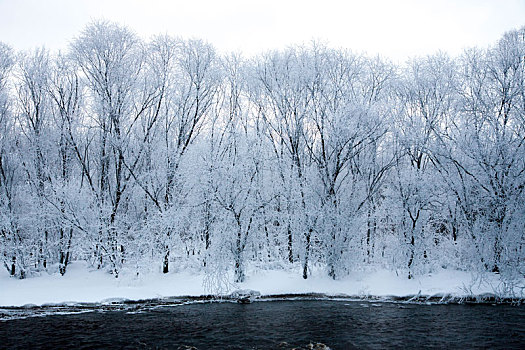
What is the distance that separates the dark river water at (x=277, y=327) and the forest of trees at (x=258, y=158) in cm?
378

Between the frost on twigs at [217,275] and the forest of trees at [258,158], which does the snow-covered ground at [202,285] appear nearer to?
the frost on twigs at [217,275]

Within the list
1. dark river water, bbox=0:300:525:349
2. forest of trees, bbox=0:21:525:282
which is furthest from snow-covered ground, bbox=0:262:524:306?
dark river water, bbox=0:300:525:349

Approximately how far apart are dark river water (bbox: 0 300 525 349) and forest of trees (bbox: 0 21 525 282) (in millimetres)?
3784

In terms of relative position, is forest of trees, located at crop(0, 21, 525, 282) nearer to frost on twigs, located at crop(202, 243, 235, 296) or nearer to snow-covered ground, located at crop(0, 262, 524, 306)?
frost on twigs, located at crop(202, 243, 235, 296)

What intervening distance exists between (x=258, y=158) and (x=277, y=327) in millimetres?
10531

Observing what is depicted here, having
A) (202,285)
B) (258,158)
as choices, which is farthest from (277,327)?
(258,158)

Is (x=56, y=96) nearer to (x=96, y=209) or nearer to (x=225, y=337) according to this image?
(x=96, y=209)

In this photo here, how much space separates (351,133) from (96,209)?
48.5ft

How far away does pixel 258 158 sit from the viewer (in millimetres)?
21828

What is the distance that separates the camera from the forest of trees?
20188 millimetres

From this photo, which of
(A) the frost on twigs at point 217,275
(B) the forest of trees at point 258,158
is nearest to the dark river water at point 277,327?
(A) the frost on twigs at point 217,275

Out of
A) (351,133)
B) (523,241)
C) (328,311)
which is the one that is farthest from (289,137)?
(523,241)

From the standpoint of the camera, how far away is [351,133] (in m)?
21.1

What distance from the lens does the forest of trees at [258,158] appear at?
2019 cm
